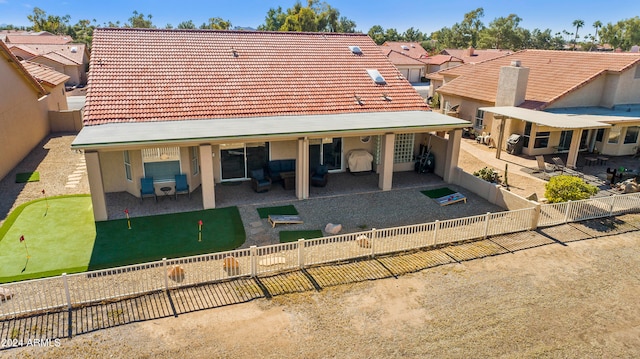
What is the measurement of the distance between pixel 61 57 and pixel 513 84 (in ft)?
169

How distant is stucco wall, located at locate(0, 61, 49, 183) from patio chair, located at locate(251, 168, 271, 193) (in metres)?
11.3

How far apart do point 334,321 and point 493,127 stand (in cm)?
2031

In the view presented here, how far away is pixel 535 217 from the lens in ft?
47.1

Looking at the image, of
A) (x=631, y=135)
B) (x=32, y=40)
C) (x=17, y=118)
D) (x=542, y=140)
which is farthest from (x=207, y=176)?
(x=32, y=40)

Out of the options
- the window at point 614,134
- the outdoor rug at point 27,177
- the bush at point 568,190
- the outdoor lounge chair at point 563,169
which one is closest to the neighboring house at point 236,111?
the bush at point 568,190

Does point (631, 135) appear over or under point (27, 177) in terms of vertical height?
over

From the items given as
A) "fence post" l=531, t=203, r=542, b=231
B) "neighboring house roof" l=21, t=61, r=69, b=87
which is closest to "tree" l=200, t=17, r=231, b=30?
"neighboring house roof" l=21, t=61, r=69, b=87

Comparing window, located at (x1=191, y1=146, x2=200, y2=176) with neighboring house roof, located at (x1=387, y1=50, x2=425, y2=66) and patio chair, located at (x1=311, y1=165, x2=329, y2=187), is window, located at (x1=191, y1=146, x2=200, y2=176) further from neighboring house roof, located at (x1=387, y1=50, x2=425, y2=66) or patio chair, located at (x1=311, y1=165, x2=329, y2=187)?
neighboring house roof, located at (x1=387, y1=50, x2=425, y2=66)

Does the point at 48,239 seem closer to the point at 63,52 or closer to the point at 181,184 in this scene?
the point at 181,184

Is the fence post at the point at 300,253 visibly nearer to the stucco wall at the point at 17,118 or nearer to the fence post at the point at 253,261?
the fence post at the point at 253,261

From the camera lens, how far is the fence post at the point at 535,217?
14.2m

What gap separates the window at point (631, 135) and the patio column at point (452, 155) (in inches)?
489

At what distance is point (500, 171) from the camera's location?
21.2m

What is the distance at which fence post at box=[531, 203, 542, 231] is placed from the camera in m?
14.2
